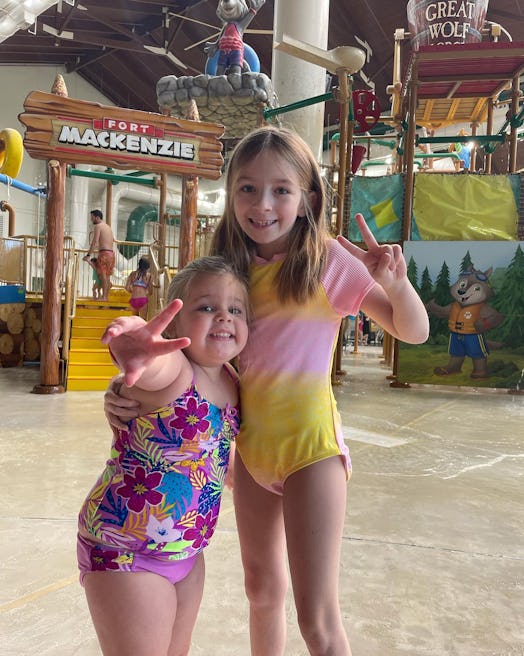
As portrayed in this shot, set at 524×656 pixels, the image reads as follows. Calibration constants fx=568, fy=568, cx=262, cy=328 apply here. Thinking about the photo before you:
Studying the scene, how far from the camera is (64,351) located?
6973 mm

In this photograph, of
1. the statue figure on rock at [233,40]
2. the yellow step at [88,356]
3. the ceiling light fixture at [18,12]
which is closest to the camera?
the yellow step at [88,356]

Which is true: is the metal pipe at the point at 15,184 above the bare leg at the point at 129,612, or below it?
above

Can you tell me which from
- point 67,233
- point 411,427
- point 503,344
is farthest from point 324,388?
point 67,233

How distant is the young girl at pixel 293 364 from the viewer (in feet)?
3.91

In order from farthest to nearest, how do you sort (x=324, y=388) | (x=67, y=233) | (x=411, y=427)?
(x=67, y=233) → (x=411, y=427) → (x=324, y=388)

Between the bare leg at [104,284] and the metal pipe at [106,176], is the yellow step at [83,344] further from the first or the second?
the metal pipe at [106,176]

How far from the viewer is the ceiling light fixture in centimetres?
801

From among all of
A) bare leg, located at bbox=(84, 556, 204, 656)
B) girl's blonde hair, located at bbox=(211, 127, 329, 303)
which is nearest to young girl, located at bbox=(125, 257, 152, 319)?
girl's blonde hair, located at bbox=(211, 127, 329, 303)

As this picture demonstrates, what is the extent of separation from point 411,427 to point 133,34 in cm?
1310

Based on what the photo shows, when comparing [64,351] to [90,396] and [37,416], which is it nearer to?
[90,396]

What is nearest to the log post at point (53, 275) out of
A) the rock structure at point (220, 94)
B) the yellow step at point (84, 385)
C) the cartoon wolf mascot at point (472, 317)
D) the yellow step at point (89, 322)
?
the yellow step at point (84, 385)

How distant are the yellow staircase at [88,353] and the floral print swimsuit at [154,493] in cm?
537

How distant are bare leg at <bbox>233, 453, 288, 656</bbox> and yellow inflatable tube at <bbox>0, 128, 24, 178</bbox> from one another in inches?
363

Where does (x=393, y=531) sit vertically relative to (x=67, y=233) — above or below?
below
